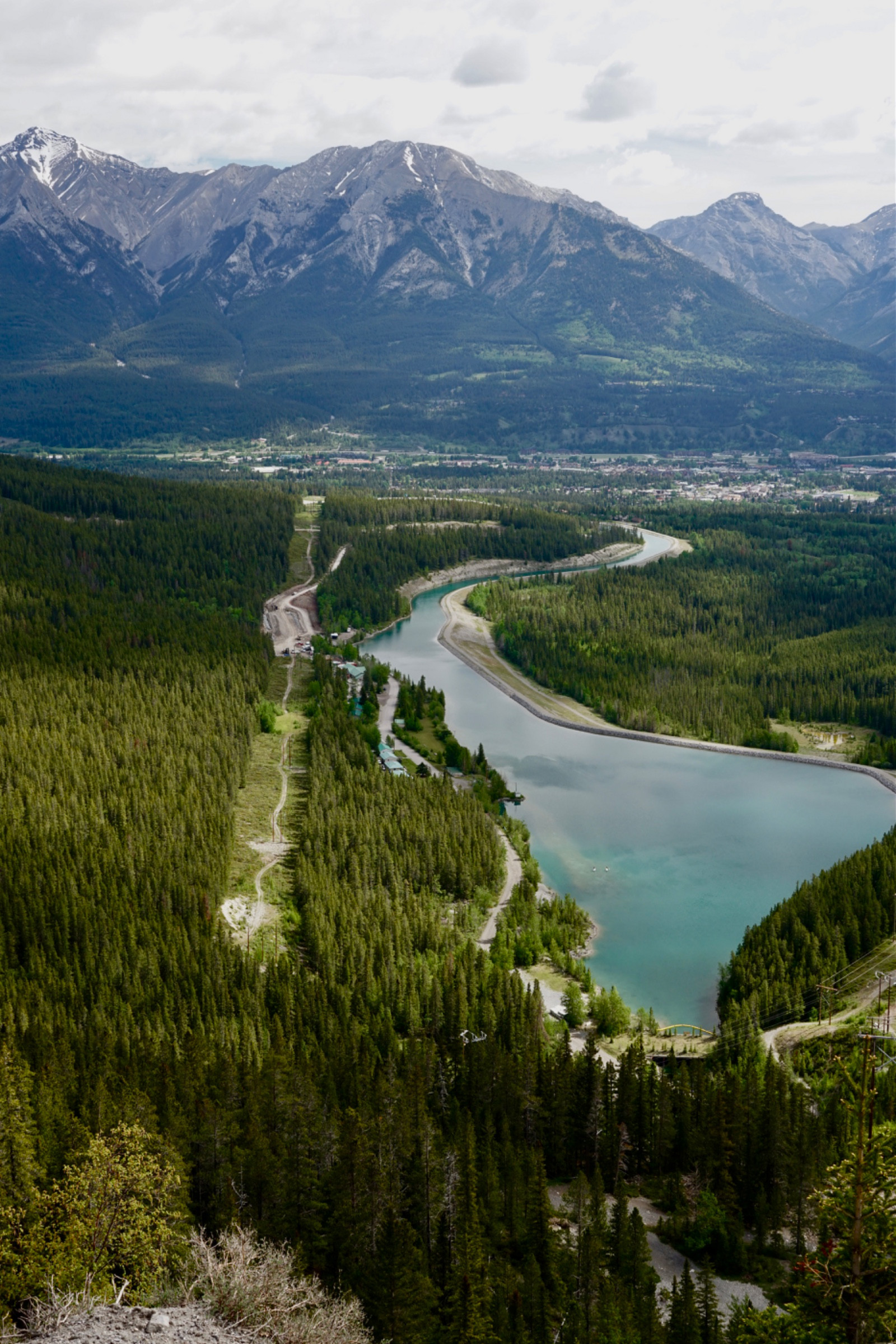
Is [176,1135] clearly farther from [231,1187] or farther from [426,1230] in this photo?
[426,1230]

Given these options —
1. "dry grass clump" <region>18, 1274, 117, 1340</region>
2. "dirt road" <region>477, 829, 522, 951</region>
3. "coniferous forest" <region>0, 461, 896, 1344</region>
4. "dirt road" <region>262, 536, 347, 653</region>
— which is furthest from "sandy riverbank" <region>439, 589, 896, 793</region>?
"dry grass clump" <region>18, 1274, 117, 1340</region>

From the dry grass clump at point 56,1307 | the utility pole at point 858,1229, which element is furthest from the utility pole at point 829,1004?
the dry grass clump at point 56,1307

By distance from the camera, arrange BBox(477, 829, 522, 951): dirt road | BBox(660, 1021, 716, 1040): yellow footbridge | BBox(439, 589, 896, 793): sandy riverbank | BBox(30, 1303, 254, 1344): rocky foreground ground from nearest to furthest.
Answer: BBox(30, 1303, 254, 1344): rocky foreground ground → BBox(660, 1021, 716, 1040): yellow footbridge → BBox(477, 829, 522, 951): dirt road → BBox(439, 589, 896, 793): sandy riverbank

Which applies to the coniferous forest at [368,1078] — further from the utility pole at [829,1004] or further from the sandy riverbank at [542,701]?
the sandy riverbank at [542,701]

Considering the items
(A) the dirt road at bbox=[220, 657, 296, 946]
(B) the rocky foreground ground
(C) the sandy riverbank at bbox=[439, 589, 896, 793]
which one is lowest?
(A) the dirt road at bbox=[220, 657, 296, 946]

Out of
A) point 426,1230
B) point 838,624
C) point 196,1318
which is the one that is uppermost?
point 838,624

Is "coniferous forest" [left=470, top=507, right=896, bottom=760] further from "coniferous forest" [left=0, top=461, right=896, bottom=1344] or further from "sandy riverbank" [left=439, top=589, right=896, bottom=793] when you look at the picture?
"coniferous forest" [left=0, top=461, right=896, bottom=1344]

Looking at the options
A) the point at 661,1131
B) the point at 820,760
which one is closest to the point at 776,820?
the point at 820,760
